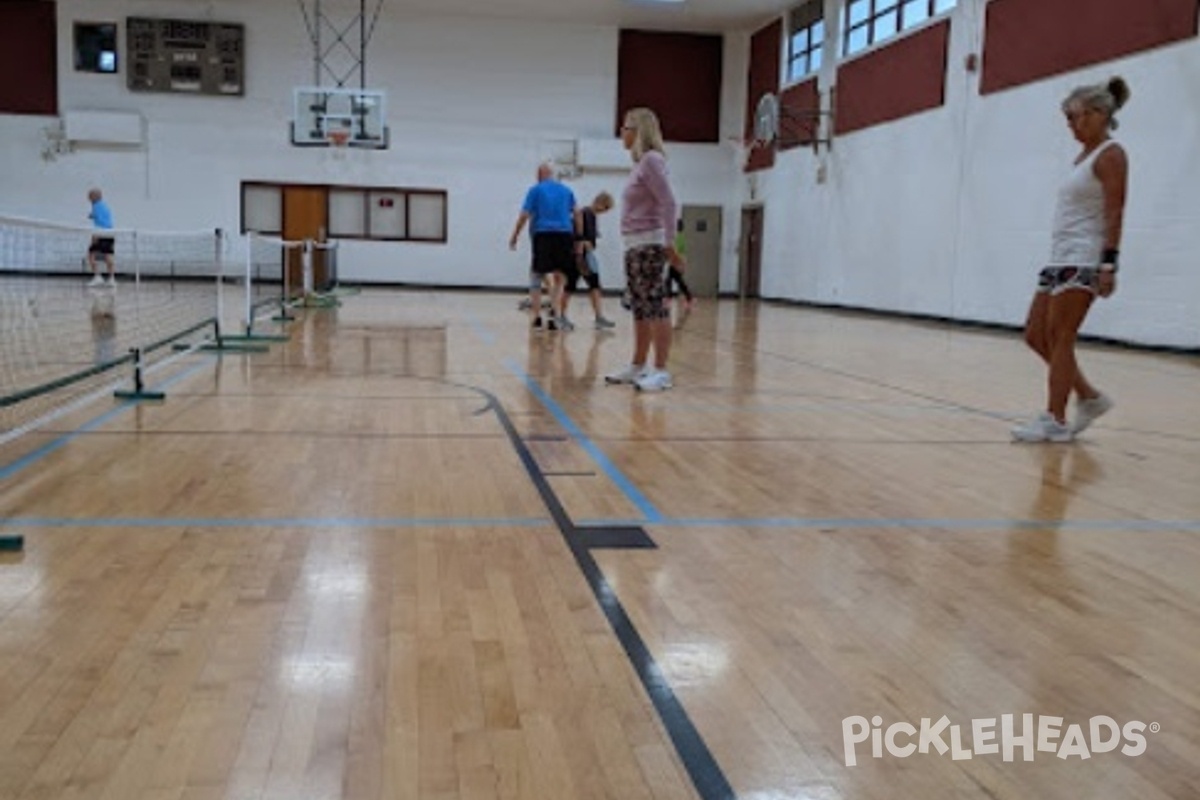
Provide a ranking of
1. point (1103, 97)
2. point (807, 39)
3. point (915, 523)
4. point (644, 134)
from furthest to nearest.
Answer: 1. point (807, 39)
2. point (644, 134)
3. point (1103, 97)
4. point (915, 523)

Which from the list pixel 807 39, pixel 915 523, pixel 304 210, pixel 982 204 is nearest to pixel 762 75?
pixel 807 39

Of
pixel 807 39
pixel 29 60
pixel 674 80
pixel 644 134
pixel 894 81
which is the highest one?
pixel 807 39

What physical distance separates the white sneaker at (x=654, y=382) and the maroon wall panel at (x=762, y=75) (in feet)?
57.9

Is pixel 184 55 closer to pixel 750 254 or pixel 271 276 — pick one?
pixel 271 276

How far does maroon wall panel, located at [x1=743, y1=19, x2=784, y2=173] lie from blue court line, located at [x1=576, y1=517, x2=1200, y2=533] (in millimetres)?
20655

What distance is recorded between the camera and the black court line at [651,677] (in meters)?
1.73

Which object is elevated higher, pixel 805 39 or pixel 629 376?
pixel 805 39

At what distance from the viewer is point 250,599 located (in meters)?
2.53

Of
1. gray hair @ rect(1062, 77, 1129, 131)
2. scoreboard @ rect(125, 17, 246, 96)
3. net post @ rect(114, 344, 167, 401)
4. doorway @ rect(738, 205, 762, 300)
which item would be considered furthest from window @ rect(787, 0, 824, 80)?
net post @ rect(114, 344, 167, 401)

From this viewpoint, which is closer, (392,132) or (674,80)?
(392,132)

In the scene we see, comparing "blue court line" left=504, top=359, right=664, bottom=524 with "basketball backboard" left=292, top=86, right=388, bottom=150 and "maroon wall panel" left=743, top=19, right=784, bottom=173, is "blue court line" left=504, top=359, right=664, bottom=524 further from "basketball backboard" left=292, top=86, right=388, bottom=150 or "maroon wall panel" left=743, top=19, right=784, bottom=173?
"maroon wall panel" left=743, top=19, right=784, bottom=173

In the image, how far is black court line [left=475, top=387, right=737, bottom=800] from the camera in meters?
1.73

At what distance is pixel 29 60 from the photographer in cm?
2288

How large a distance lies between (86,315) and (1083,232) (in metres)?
10.4
